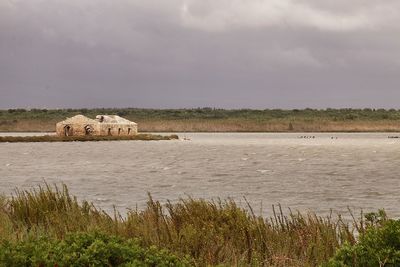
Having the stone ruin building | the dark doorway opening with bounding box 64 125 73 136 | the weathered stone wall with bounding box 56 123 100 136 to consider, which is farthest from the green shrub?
the dark doorway opening with bounding box 64 125 73 136

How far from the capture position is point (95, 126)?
87.6 metres

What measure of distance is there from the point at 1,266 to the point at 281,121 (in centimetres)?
13373

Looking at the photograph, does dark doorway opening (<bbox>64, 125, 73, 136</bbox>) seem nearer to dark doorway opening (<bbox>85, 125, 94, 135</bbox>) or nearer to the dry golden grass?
dark doorway opening (<bbox>85, 125, 94, 135</bbox>)

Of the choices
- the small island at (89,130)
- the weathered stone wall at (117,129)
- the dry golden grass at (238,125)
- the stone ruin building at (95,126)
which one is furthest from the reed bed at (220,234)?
the dry golden grass at (238,125)

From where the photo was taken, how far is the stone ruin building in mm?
86812

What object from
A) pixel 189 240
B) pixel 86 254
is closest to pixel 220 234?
pixel 189 240

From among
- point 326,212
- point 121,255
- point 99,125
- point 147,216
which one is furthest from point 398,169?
point 99,125

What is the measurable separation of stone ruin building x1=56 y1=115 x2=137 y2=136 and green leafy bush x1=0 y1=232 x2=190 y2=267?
7898cm

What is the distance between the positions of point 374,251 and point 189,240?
3.47m

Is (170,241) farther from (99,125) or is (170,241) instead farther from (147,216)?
(99,125)

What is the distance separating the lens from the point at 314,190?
2834cm

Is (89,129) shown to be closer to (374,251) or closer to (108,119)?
(108,119)

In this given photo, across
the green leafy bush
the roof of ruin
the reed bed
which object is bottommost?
the reed bed

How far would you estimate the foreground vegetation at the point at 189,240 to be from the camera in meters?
7.68
